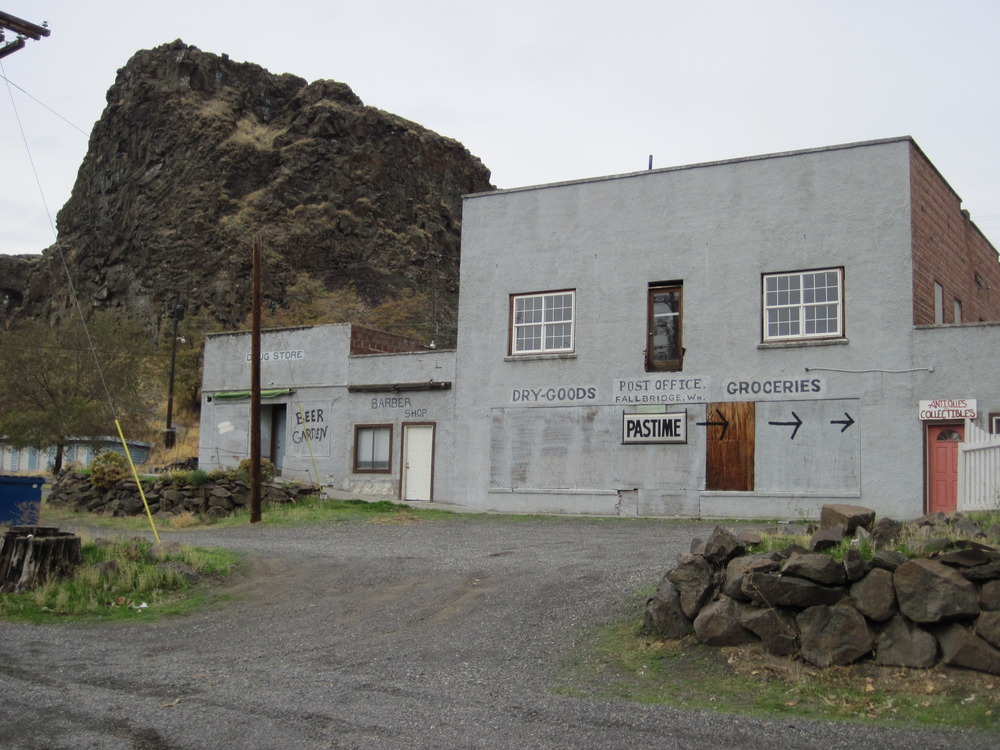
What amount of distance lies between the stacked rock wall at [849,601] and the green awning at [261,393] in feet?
68.6

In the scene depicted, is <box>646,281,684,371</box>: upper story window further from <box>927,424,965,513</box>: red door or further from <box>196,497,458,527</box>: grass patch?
<box>196,497,458,527</box>: grass patch

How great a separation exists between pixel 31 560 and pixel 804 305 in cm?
1584

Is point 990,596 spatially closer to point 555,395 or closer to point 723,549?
point 723,549

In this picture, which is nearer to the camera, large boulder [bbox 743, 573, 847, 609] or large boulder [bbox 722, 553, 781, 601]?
large boulder [bbox 743, 573, 847, 609]

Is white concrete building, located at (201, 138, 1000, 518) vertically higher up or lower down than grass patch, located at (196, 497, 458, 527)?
higher up

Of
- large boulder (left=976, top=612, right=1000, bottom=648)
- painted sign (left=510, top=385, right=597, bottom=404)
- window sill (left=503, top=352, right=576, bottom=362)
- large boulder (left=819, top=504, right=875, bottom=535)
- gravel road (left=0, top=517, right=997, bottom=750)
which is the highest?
window sill (left=503, top=352, right=576, bottom=362)

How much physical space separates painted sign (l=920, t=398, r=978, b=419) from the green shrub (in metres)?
19.3

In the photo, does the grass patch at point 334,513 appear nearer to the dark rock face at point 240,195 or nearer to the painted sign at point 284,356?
the painted sign at point 284,356

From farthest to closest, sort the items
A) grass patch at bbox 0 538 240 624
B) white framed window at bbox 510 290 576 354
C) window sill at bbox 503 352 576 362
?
white framed window at bbox 510 290 576 354, window sill at bbox 503 352 576 362, grass patch at bbox 0 538 240 624

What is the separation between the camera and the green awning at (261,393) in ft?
96.2

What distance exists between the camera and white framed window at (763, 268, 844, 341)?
71.6ft

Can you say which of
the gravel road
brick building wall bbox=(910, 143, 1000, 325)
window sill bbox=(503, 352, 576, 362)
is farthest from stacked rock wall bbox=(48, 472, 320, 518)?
brick building wall bbox=(910, 143, 1000, 325)

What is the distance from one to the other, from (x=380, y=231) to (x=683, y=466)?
198 feet

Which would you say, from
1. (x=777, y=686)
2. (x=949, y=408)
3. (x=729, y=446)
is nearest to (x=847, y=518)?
(x=777, y=686)
